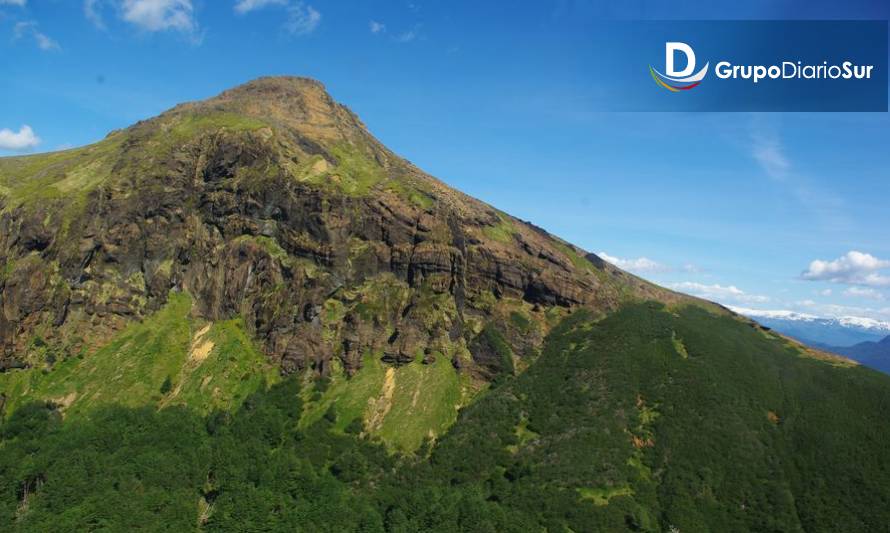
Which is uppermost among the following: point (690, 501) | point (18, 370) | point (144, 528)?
point (18, 370)

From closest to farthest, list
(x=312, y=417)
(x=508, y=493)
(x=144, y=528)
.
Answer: (x=144, y=528) < (x=508, y=493) < (x=312, y=417)

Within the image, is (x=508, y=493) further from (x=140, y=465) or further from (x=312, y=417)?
(x=140, y=465)

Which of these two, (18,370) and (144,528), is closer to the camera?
(144,528)

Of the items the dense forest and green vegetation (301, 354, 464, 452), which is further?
green vegetation (301, 354, 464, 452)

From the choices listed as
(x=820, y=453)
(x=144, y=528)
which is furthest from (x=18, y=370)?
(x=820, y=453)

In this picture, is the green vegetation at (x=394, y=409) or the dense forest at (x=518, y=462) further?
the green vegetation at (x=394, y=409)

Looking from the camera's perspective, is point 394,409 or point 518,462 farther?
point 394,409

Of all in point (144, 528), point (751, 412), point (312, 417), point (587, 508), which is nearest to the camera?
point (144, 528)

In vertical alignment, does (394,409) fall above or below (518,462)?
above
